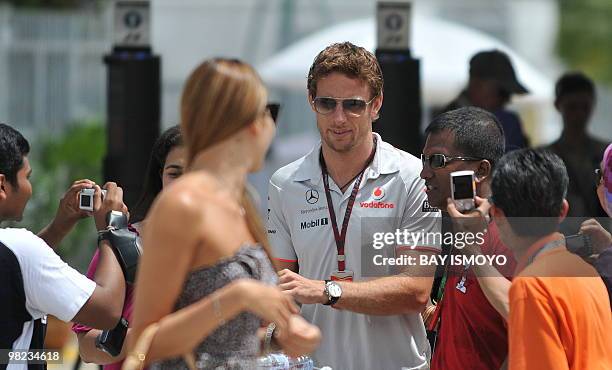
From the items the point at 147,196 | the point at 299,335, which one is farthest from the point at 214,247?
the point at 147,196

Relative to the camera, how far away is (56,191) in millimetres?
11414

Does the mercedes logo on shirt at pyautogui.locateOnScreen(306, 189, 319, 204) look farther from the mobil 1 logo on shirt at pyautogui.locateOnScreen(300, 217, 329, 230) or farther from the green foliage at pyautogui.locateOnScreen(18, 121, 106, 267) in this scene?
the green foliage at pyautogui.locateOnScreen(18, 121, 106, 267)

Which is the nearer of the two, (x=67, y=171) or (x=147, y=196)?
(x=147, y=196)

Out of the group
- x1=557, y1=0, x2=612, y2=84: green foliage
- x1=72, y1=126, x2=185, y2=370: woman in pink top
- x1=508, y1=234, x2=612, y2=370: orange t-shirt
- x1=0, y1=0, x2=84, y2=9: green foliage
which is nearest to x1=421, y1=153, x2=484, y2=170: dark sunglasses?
x1=508, y1=234, x2=612, y2=370: orange t-shirt

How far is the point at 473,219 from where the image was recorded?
3725 mm

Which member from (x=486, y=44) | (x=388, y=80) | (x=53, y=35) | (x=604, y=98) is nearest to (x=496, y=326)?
(x=388, y=80)

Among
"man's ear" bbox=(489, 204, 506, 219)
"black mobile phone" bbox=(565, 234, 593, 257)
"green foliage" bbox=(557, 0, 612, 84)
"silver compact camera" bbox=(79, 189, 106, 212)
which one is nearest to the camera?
"man's ear" bbox=(489, 204, 506, 219)

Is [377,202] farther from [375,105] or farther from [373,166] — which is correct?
[375,105]

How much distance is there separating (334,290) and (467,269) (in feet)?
1.50

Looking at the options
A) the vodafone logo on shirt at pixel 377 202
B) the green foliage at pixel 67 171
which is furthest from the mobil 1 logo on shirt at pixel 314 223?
the green foliage at pixel 67 171

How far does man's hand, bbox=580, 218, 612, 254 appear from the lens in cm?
399

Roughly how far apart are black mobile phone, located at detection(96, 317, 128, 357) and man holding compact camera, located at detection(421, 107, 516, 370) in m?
1.11

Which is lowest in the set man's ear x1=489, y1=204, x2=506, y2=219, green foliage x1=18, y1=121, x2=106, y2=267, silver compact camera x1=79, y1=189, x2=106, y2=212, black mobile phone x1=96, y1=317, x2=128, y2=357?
green foliage x1=18, y1=121, x2=106, y2=267

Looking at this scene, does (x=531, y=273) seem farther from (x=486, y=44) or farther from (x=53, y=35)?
(x=53, y=35)
